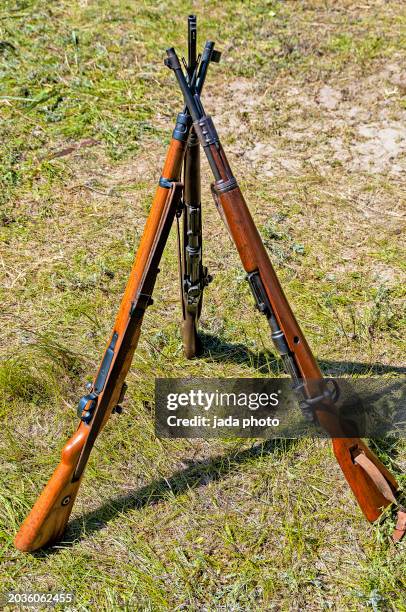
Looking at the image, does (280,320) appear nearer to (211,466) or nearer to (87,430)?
(87,430)

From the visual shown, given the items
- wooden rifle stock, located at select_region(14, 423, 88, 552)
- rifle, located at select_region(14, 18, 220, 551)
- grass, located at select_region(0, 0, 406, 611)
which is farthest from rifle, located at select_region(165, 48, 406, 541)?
wooden rifle stock, located at select_region(14, 423, 88, 552)

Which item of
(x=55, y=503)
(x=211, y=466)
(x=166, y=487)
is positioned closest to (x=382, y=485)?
(x=211, y=466)

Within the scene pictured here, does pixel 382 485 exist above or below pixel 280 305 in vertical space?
below

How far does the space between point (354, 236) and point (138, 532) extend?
2.84 meters

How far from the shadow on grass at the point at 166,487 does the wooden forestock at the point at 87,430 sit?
132mm

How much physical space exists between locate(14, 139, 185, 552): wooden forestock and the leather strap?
1.11 m

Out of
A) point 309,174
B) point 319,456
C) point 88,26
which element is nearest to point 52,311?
point 319,456

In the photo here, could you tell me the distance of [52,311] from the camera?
15.2 ft

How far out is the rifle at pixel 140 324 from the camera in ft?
9.40

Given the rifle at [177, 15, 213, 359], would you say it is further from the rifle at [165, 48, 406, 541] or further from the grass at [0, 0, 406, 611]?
the grass at [0, 0, 406, 611]

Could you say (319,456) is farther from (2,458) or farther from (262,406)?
(2,458)

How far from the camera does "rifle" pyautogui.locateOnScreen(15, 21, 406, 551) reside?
287 cm

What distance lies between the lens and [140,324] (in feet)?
10.1

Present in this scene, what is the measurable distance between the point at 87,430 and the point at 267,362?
1.43 m
